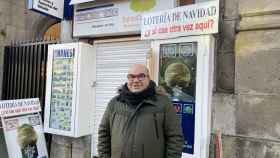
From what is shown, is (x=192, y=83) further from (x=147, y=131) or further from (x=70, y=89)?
(x=70, y=89)

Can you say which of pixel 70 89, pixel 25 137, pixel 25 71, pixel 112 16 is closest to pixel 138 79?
pixel 112 16

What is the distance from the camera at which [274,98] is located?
13.0 ft

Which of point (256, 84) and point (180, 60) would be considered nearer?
point (256, 84)

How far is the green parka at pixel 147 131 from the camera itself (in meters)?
2.79

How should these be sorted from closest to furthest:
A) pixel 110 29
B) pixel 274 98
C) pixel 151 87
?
pixel 151 87 → pixel 274 98 → pixel 110 29

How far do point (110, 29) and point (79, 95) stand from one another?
127cm

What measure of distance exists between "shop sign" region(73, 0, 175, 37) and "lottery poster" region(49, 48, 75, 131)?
497 mm

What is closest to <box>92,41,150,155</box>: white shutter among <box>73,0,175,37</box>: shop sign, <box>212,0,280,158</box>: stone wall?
<box>73,0,175,37</box>: shop sign

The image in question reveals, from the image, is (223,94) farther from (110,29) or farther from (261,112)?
(110,29)

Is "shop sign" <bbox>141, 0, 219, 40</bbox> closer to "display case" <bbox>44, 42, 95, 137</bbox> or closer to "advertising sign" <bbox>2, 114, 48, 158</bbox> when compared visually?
"display case" <bbox>44, 42, 95, 137</bbox>

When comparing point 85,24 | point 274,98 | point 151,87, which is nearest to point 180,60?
point 274,98

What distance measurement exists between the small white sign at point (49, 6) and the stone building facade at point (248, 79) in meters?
3.08

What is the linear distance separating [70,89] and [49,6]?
1540 mm

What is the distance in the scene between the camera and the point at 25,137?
5590 mm
